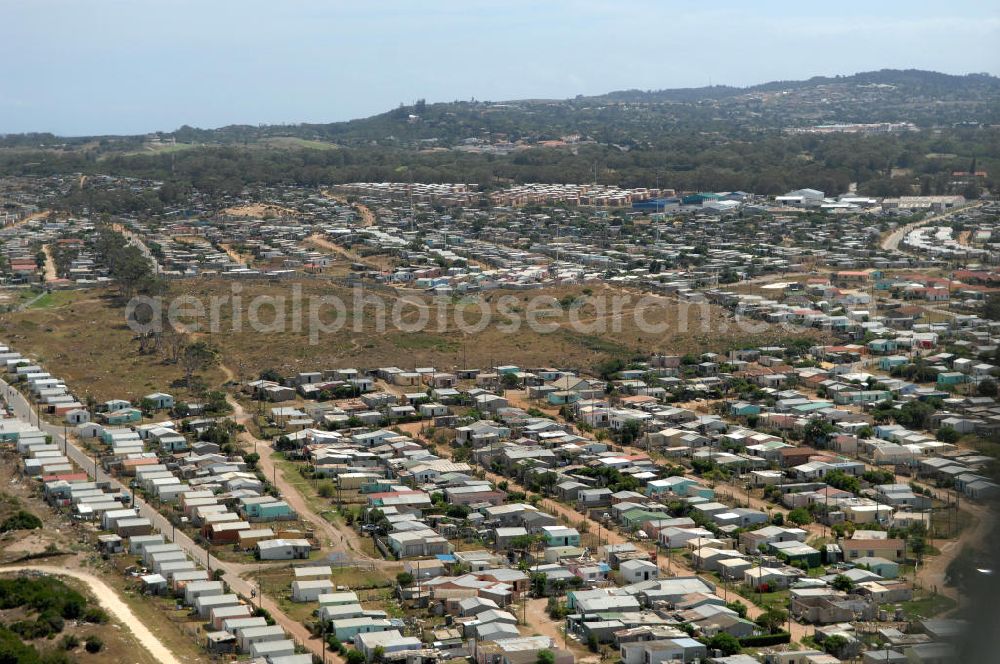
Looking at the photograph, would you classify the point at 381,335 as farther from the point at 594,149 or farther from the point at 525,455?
the point at 594,149

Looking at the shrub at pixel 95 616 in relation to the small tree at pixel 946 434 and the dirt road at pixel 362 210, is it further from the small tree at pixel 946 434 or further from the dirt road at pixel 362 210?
the dirt road at pixel 362 210

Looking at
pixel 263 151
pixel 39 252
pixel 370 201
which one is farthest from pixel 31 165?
pixel 39 252

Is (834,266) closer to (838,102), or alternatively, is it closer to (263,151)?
(263,151)

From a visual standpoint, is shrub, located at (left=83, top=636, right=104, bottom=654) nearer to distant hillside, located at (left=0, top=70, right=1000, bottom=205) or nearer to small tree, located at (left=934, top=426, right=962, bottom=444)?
small tree, located at (left=934, top=426, right=962, bottom=444)

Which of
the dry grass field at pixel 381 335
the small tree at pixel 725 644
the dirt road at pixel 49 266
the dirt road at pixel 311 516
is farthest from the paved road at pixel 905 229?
the small tree at pixel 725 644

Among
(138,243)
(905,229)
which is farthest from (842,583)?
(905,229)

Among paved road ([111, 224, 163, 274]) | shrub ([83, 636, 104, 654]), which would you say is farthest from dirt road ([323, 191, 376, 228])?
shrub ([83, 636, 104, 654])
